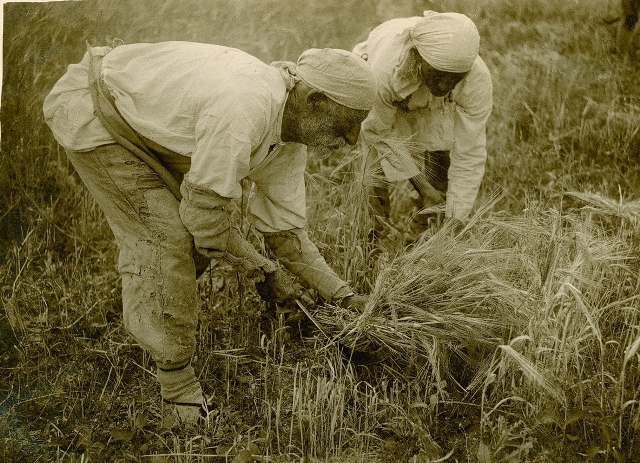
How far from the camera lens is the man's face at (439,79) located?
3.29 m

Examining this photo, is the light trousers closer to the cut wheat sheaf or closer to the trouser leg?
the trouser leg

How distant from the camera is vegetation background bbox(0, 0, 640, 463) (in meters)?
2.70

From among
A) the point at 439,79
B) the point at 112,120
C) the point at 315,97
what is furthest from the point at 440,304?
the point at 112,120

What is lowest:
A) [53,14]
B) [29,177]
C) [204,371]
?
[204,371]

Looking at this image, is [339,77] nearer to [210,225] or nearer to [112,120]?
[210,225]

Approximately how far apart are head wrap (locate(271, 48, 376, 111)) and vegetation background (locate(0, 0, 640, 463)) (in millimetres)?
683

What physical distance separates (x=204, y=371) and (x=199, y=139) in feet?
3.53

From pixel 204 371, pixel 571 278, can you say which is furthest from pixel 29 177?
pixel 571 278

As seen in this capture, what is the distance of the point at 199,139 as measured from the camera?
2.44 metres

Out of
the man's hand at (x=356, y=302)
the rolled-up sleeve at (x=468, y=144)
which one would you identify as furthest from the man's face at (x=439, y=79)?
the man's hand at (x=356, y=302)

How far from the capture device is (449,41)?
3201 mm

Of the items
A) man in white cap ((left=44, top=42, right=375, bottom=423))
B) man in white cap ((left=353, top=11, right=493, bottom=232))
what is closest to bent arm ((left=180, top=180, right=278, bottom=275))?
man in white cap ((left=44, top=42, right=375, bottom=423))

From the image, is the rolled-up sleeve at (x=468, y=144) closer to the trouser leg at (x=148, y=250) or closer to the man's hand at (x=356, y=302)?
the man's hand at (x=356, y=302)

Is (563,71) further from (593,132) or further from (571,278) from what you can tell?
(571,278)
